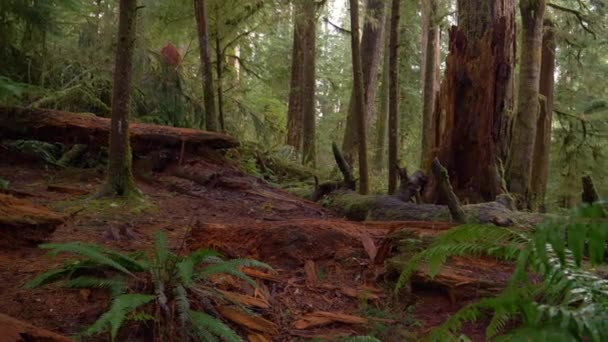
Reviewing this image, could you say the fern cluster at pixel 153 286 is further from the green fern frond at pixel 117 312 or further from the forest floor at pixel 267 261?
the forest floor at pixel 267 261

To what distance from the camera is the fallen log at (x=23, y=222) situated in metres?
4.08

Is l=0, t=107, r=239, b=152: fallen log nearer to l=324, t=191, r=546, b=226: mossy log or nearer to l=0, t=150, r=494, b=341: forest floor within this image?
l=0, t=150, r=494, b=341: forest floor

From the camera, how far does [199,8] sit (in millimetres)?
9664

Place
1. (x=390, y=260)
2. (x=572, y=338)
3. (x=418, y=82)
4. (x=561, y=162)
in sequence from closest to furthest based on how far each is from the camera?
(x=572, y=338) → (x=390, y=260) → (x=561, y=162) → (x=418, y=82)

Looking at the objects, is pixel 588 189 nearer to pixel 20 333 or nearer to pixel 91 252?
pixel 91 252

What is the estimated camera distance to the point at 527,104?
964 centimetres

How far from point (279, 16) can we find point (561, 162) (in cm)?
887

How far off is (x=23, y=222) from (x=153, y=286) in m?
1.65

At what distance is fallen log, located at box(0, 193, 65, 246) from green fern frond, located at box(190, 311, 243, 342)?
80.5 inches

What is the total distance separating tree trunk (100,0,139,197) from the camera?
20.6 feet

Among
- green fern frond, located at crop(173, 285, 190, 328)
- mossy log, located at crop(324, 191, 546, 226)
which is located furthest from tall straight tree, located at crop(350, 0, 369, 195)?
green fern frond, located at crop(173, 285, 190, 328)

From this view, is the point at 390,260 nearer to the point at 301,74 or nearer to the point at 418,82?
the point at 301,74

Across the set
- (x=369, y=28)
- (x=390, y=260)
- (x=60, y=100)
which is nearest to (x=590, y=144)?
(x=369, y=28)

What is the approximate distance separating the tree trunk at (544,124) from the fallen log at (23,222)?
10.2 m
